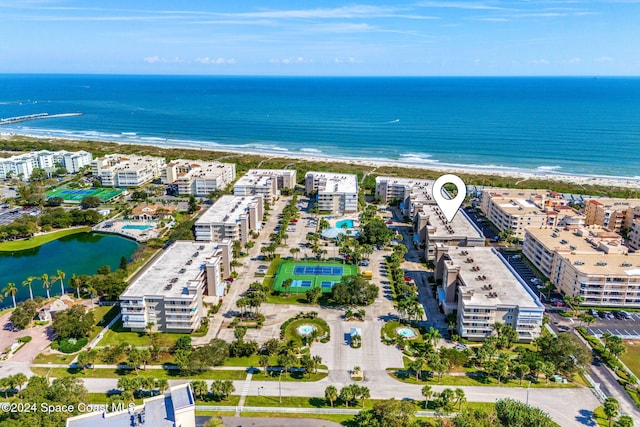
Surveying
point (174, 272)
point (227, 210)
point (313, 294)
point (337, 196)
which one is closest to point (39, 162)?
point (227, 210)

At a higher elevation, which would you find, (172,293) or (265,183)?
(265,183)

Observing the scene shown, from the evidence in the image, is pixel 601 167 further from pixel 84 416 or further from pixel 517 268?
pixel 84 416

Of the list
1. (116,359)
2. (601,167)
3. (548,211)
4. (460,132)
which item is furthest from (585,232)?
(460,132)

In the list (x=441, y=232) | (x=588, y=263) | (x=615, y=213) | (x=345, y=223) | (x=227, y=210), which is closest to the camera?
(x=588, y=263)

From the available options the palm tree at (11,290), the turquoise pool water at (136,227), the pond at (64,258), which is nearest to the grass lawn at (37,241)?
the pond at (64,258)

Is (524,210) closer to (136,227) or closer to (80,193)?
(136,227)

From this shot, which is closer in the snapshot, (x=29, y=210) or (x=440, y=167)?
(x=29, y=210)
